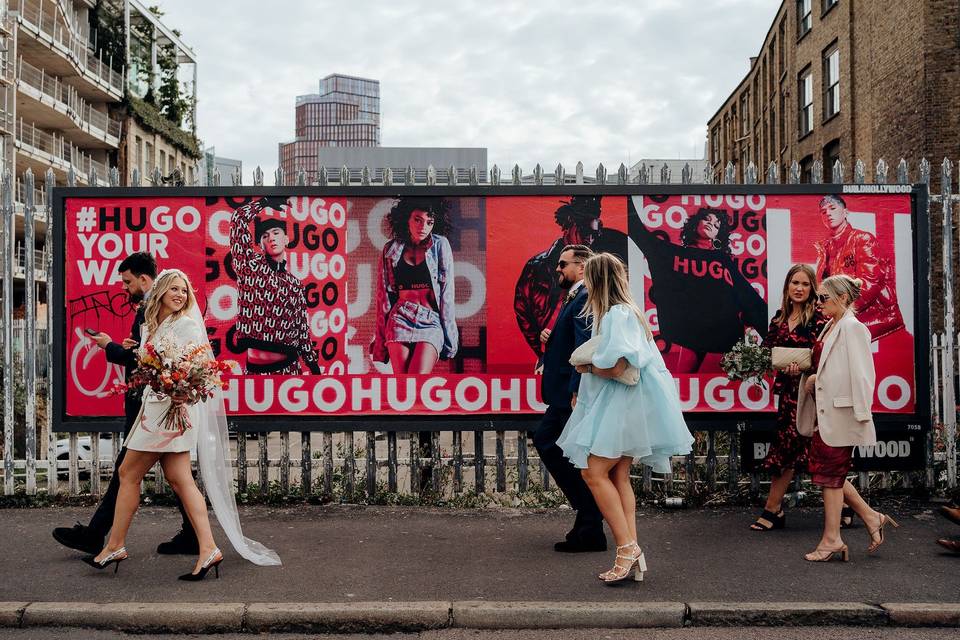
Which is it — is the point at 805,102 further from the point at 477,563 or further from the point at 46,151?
the point at 46,151

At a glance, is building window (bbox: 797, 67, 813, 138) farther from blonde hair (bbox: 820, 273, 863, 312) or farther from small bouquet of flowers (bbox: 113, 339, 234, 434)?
small bouquet of flowers (bbox: 113, 339, 234, 434)

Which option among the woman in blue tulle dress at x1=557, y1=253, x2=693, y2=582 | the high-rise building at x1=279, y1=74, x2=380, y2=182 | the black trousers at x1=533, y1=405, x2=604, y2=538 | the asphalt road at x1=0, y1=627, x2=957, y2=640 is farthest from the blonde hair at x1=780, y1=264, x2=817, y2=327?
the high-rise building at x1=279, y1=74, x2=380, y2=182

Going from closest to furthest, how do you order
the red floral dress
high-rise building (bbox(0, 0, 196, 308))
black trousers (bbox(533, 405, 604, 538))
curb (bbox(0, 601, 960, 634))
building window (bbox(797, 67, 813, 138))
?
curb (bbox(0, 601, 960, 634)), black trousers (bbox(533, 405, 604, 538)), the red floral dress, building window (bbox(797, 67, 813, 138)), high-rise building (bbox(0, 0, 196, 308))

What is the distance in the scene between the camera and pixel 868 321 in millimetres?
7852

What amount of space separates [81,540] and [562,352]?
11.5 ft

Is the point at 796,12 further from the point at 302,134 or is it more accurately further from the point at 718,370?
the point at 302,134

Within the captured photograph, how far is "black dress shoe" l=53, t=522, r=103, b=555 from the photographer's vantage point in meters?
5.84

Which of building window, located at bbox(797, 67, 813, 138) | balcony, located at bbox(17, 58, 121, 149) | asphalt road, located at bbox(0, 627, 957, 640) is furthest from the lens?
balcony, located at bbox(17, 58, 121, 149)

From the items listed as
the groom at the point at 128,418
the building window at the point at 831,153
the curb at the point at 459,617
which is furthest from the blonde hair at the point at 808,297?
the building window at the point at 831,153

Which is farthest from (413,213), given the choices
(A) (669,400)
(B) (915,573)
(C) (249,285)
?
(B) (915,573)

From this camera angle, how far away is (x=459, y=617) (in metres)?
4.82

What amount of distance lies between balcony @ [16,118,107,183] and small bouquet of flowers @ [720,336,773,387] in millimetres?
34877

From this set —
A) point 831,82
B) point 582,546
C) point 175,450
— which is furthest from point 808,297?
point 831,82

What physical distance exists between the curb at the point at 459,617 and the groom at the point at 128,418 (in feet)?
3.26
